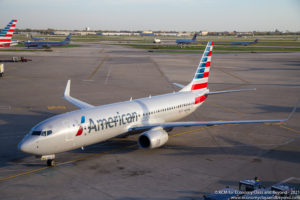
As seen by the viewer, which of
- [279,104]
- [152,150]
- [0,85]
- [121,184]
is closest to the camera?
[121,184]

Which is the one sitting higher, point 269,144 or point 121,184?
point 269,144

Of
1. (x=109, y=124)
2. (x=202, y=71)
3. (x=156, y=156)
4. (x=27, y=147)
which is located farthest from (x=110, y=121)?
(x=202, y=71)

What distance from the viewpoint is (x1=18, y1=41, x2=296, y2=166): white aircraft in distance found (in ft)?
70.3

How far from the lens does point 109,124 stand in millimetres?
24750

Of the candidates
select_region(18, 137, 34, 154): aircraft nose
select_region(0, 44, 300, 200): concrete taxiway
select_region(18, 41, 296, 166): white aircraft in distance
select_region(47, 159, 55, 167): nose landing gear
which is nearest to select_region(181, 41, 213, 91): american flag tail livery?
select_region(18, 41, 296, 166): white aircraft in distance

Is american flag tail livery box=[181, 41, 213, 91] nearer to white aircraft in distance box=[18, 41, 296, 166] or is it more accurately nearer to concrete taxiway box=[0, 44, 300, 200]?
white aircraft in distance box=[18, 41, 296, 166]

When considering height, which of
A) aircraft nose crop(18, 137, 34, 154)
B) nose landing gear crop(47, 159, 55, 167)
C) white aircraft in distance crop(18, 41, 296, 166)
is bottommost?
nose landing gear crop(47, 159, 55, 167)

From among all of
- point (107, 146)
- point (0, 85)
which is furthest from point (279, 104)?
point (0, 85)

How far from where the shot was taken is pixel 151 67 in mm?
85625

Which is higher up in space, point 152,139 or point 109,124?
point 109,124

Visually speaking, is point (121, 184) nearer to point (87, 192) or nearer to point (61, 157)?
point (87, 192)

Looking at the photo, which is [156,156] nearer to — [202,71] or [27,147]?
[27,147]

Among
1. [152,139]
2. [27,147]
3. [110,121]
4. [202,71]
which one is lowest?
[27,147]

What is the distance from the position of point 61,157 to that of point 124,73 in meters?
50.4
